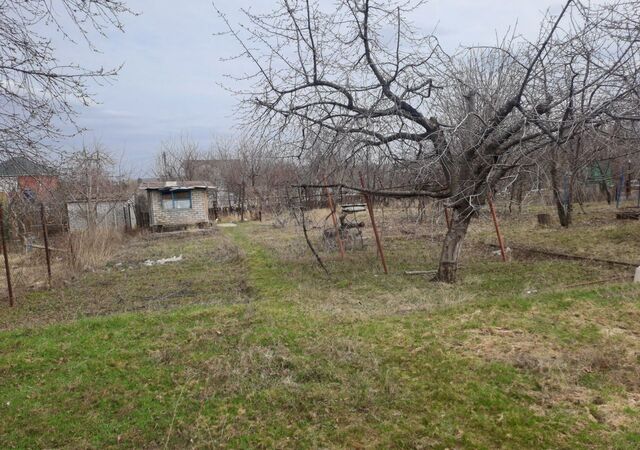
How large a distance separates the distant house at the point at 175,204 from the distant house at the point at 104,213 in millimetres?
1314

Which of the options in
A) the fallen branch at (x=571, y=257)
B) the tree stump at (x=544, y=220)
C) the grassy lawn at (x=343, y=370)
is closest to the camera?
the grassy lawn at (x=343, y=370)

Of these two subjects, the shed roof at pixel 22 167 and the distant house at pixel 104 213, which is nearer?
the shed roof at pixel 22 167

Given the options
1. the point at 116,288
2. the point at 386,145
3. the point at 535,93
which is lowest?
the point at 116,288

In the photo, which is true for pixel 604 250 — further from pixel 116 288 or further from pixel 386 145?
pixel 116 288

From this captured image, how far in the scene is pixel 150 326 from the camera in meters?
5.63

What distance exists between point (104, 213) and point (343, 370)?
22260 mm

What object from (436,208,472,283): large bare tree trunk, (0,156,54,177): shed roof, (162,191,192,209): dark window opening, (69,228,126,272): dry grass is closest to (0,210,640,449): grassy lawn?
(436,208,472,283): large bare tree trunk

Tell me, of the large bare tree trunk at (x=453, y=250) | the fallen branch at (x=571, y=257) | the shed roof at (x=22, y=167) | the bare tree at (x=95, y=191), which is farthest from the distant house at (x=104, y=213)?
the fallen branch at (x=571, y=257)

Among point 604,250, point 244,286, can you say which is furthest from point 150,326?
point 604,250

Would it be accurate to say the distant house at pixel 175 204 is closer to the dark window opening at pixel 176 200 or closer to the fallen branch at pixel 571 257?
the dark window opening at pixel 176 200

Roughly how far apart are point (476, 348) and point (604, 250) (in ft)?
22.4

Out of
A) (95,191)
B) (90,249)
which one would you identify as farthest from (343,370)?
(95,191)

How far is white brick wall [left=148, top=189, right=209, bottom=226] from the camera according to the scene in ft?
83.0

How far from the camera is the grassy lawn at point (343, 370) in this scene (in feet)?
9.91
